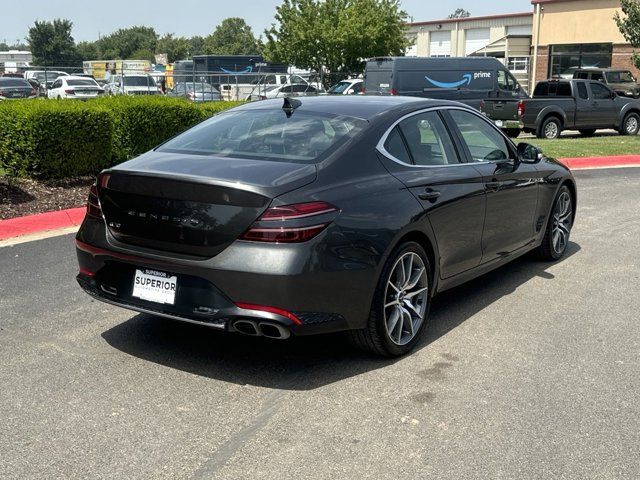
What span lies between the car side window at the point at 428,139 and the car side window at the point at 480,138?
274 millimetres

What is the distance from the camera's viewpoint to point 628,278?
6.92 metres

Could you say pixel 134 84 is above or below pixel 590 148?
above

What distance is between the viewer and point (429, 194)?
510 cm

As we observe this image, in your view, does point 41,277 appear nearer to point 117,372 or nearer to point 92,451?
point 117,372

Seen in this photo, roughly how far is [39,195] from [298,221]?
686 centimetres

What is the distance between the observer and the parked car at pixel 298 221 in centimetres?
418

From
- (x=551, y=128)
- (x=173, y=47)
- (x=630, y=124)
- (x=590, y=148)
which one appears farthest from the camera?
(x=173, y=47)

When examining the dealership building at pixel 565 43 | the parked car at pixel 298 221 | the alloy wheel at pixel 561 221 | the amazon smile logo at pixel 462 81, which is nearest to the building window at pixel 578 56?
the dealership building at pixel 565 43

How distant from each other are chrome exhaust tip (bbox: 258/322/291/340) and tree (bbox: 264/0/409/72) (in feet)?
127

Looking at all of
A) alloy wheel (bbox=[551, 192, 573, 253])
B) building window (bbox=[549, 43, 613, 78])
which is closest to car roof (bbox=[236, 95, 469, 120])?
alloy wheel (bbox=[551, 192, 573, 253])

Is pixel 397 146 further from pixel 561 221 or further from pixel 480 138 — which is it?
pixel 561 221

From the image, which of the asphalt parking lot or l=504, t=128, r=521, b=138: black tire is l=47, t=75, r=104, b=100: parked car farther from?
the asphalt parking lot

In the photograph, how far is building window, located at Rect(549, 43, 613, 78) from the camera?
46.9 m

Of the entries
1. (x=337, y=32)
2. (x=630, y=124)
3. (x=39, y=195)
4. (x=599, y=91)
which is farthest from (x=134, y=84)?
(x=39, y=195)
